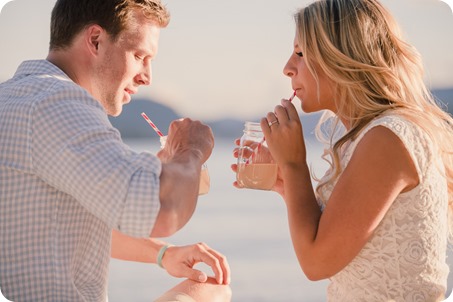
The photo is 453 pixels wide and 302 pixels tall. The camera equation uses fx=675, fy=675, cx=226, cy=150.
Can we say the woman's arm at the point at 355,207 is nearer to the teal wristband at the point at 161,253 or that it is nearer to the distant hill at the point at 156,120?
the teal wristband at the point at 161,253

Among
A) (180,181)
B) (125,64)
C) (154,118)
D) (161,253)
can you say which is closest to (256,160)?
(161,253)

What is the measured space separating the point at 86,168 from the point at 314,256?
0.69m

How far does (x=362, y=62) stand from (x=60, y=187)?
976mm

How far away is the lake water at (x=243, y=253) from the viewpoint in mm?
3637

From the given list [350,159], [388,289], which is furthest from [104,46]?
[388,289]

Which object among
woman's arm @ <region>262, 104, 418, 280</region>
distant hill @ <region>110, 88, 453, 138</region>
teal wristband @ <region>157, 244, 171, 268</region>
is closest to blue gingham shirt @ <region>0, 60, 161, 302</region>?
woman's arm @ <region>262, 104, 418, 280</region>

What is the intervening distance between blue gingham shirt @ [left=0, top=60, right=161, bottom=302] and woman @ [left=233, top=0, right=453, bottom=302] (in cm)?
58

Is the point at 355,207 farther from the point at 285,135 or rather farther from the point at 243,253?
the point at 243,253

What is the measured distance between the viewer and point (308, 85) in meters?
2.06

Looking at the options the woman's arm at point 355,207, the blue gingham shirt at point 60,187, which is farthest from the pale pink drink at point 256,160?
the blue gingham shirt at point 60,187

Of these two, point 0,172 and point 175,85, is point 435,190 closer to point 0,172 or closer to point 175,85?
point 0,172

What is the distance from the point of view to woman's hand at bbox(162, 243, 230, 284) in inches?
81.4

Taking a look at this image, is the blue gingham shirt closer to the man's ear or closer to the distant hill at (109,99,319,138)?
the man's ear

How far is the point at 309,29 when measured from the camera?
78.8 inches
